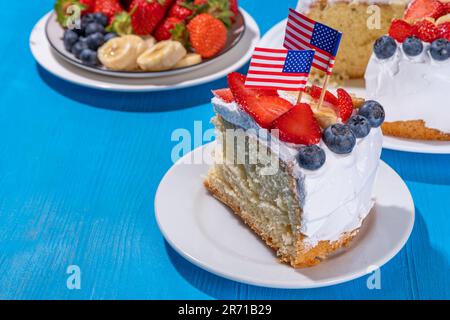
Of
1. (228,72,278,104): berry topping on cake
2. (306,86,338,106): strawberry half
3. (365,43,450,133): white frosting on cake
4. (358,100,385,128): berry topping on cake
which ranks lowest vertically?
(365,43,450,133): white frosting on cake

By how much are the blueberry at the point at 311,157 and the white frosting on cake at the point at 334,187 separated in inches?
0.7

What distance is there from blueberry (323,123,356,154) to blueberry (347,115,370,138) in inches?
2.1

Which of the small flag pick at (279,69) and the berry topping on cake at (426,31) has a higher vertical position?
the small flag pick at (279,69)

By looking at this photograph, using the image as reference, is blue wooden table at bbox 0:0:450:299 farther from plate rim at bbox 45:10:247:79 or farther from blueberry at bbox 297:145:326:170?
blueberry at bbox 297:145:326:170

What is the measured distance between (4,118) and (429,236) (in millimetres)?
2027

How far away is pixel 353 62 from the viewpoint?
11.1 ft

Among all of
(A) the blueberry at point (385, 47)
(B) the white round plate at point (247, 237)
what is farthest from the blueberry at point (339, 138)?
(A) the blueberry at point (385, 47)

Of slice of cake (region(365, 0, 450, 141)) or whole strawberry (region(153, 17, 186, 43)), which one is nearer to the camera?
slice of cake (region(365, 0, 450, 141))

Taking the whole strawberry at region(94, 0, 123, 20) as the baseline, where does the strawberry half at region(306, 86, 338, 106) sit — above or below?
above

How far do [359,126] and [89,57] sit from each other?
1.64 m

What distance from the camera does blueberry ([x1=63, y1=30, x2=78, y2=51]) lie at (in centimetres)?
327

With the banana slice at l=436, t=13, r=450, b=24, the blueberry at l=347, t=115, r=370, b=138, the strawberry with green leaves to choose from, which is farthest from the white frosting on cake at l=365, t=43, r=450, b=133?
the strawberry with green leaves

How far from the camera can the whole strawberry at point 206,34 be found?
3.22 meters

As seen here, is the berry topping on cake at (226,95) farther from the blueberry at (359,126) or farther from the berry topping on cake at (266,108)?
the blueberry at (359,126)
